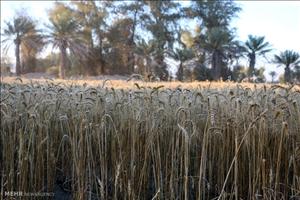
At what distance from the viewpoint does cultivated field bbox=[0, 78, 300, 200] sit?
2.25m

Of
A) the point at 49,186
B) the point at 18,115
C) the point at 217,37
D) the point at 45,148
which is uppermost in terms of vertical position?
the point at 217,37

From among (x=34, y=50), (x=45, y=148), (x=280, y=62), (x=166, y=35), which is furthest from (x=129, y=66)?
(x=45, y=148)

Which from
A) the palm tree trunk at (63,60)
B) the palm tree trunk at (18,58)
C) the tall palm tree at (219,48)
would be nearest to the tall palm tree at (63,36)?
the palm tree trunk at (63,60)

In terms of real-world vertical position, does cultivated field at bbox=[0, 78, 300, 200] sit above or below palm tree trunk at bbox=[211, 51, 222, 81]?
below

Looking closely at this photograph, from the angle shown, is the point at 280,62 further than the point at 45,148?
Yes

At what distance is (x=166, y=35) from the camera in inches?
1118

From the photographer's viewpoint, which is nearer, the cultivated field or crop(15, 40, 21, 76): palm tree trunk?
the cultivated field

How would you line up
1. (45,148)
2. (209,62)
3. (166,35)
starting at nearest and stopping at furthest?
(45,148) → (209,62) → (166,35)

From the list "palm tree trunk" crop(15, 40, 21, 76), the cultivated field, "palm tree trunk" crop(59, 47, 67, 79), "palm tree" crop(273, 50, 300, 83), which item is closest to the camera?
the cultivated field

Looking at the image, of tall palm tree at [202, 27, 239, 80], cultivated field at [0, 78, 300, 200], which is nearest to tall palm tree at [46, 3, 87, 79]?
tall palm tree at [202, 27, 239, 80]

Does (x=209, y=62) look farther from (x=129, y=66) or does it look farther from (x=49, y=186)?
(x=49, y=186)

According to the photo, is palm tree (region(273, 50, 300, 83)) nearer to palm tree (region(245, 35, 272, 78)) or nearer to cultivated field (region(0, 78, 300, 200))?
palm tree (region(245, 35, 272, 78))

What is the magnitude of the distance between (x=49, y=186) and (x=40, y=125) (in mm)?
300

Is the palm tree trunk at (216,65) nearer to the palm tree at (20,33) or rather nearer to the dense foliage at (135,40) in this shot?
the dense foliage at (135,40)
